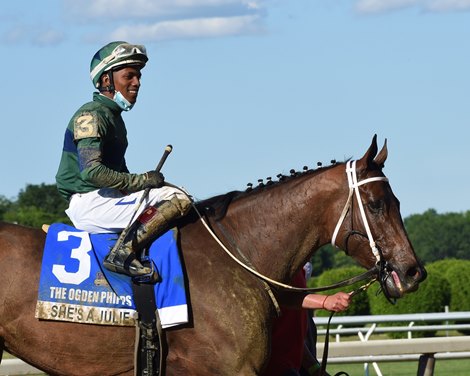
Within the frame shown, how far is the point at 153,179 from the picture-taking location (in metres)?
7.36

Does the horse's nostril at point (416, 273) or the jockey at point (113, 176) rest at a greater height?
the jockey at point (113, 176)

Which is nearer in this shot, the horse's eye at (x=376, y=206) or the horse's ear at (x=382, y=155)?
the horse's eye at (x=376, y=206)

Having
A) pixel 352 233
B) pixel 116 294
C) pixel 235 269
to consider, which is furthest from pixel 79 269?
pixel 352 233

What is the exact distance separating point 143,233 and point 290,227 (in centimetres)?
93

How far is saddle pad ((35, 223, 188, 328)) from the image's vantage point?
7.12 metres

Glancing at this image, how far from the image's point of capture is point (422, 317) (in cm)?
1326

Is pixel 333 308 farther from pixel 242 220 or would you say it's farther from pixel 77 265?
pixel 77 265

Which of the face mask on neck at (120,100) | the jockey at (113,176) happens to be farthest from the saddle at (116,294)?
the face mask on neck at (120,100)

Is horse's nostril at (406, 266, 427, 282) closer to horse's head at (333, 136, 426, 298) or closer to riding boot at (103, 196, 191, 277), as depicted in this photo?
horse's head at (333, 136, 426, 298)

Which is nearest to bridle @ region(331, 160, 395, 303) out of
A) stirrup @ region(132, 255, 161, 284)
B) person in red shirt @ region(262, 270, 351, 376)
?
person in red shirt @ region(262, 270, 351, 376)

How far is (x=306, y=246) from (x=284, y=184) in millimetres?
433

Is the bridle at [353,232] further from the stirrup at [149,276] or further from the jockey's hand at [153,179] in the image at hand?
the stirrup at [149,276]

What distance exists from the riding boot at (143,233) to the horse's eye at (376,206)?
1118 millimetres

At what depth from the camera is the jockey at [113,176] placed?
7195mm
